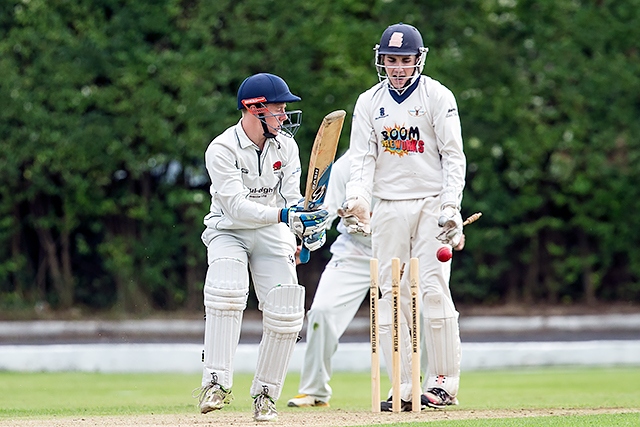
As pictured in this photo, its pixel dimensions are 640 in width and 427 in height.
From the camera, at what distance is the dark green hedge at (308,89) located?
36.1 ft

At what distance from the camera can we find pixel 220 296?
202 inches

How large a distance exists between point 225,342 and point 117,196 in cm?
670

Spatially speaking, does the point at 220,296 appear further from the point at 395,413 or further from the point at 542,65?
the point at 542,65

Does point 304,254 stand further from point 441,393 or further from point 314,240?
point 441,393

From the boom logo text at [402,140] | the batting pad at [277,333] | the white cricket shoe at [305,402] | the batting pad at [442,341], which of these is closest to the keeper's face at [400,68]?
the boom logo text at [402,140]

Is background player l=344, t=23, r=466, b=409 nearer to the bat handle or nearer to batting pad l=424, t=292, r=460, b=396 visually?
batting pad l=424, t=292, r=460, b=396

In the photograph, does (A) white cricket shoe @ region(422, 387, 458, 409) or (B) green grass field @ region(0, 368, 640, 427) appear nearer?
(A) white cricket shoe @ region(422, 387, 458, 409)

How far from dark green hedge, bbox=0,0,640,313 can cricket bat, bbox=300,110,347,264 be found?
5684 millimetres

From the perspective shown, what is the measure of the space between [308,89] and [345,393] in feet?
13.3

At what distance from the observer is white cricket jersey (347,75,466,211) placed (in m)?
5.62

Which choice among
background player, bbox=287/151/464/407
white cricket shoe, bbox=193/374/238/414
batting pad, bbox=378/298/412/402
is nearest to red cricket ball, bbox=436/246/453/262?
batting pad, bbox=378/298/412/402

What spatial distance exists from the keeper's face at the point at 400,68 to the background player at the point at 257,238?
605 millimetres

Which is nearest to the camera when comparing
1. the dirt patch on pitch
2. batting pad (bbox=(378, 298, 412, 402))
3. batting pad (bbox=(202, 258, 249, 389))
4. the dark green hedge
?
the dirt patch on pitch

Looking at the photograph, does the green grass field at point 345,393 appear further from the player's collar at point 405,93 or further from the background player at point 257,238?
the player's collar at point 405,93
